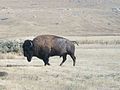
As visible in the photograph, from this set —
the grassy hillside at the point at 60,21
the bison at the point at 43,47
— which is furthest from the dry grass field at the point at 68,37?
the bison at the point at 43,47

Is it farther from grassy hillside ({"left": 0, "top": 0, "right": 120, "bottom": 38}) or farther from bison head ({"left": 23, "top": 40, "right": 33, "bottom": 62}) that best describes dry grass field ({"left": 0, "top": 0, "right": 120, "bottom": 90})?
bison head ({"left": 23, "top": 40, "right": 33, "bottom": 62})

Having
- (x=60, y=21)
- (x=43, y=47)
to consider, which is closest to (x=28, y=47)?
(x=43, y=47)

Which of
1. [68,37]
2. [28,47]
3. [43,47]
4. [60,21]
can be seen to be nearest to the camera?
[28,47]

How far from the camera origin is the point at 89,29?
3679 inches

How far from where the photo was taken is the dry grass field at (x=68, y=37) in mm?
20688

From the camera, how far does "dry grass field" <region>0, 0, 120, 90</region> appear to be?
67.9ft

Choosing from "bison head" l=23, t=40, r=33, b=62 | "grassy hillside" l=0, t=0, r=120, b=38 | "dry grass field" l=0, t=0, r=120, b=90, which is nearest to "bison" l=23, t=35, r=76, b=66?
"bison head" l=23, t=40, r=33, b=62

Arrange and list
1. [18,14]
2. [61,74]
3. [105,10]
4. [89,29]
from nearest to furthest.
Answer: [61,74] → [89,29] → [18,14] → [105,10]

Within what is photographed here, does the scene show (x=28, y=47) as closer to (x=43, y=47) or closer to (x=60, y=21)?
(x=43, y=47)

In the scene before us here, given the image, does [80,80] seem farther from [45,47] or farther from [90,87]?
[45,47]

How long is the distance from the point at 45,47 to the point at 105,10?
91315mm

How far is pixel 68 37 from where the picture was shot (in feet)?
246

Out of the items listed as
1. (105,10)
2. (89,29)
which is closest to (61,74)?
(89,29)

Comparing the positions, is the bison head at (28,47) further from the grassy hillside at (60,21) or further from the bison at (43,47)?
the grassy hillside at (60,21)
